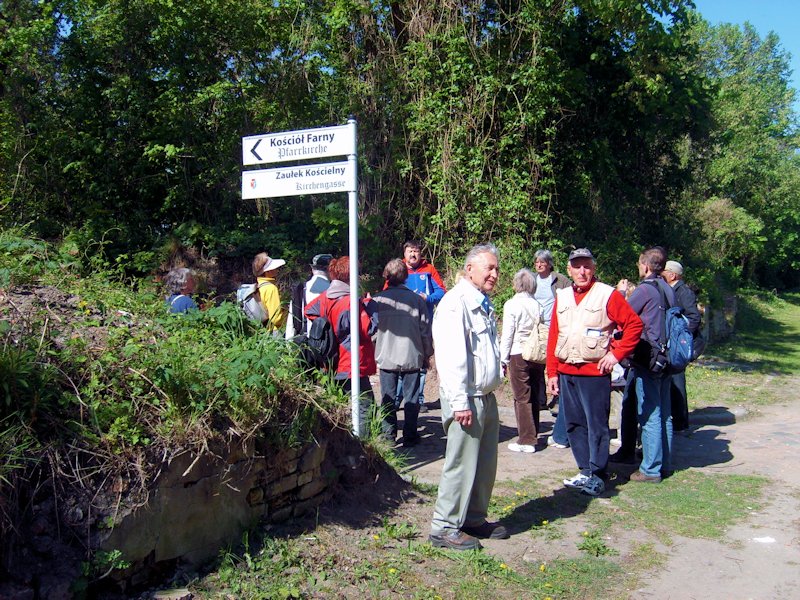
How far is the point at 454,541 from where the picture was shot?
4805mm

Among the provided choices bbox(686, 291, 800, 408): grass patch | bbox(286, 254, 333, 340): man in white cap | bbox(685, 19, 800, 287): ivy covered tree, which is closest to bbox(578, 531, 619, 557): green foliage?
bbox(286, 254, 333, 340): man in white cap

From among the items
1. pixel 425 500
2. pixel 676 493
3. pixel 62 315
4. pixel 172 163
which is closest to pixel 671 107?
pixel 172 163

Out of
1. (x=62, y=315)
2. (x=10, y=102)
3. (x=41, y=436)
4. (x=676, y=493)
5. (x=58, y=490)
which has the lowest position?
(x=676, y=493)

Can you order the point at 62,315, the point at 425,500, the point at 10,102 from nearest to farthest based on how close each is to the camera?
the point at 62,315
the point at 425,500
the point at 10,102

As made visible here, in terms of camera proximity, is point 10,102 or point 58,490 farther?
point 10,102

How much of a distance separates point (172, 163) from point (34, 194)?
2.52 meters

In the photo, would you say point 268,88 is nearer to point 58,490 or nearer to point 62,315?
point 62,315

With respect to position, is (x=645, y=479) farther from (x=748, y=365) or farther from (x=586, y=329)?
(x=748, y=365)

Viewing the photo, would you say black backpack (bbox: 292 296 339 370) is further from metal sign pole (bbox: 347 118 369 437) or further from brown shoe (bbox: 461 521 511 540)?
brown shoe (bbox: 461 521 511 540)

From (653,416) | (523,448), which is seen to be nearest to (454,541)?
(653,416)

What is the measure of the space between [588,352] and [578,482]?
3.55 feet

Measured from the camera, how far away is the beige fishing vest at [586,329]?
6.00 meters

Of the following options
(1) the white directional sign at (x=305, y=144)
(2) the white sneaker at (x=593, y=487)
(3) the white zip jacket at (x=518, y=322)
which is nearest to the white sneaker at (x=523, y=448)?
(3) the white zip jacket at (x=518, y=322)

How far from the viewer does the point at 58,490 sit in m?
3.67
